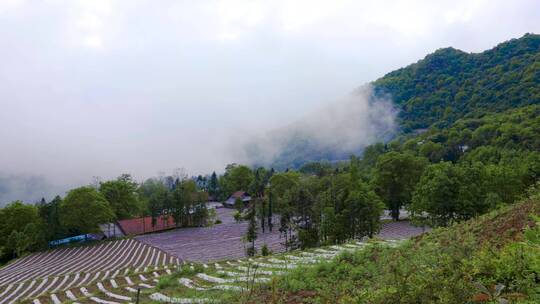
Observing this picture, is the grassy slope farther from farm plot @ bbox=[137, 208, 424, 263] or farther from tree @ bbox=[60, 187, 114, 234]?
tree @ bbox=[60, 187, 114, 234]

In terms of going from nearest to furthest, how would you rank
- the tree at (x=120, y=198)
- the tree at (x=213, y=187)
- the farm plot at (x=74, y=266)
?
1. the farm plot at (x=74, y=266)
2. the tree at (x=120, y=198)
3. the tree at (x=213, y=187)

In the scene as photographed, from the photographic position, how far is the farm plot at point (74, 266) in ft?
84.9

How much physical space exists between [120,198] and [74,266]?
29.8 m

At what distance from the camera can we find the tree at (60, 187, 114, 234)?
5044cm

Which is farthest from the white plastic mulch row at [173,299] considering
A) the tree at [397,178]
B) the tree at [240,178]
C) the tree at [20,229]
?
the tree at [240,178]

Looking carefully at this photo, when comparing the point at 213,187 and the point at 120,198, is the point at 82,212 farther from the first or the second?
the point at 213,187

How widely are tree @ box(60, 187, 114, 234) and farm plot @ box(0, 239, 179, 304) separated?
338 centimetres

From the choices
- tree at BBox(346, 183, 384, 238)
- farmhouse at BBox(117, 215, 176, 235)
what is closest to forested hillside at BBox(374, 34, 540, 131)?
farmhouse at BBox(117, 215, 176, 235)

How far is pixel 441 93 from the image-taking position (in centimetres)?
14412

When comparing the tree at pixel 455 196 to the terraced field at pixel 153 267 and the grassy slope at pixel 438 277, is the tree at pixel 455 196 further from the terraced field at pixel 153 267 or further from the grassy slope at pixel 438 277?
the grassy slope at pixel 438 277

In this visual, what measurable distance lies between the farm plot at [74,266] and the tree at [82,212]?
3.38 m

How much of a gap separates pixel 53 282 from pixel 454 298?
98.6ft

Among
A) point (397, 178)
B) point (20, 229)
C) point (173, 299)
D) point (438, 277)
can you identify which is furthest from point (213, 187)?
point (438, 277)

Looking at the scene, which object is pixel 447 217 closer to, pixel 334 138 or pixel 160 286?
pixel 160 286
